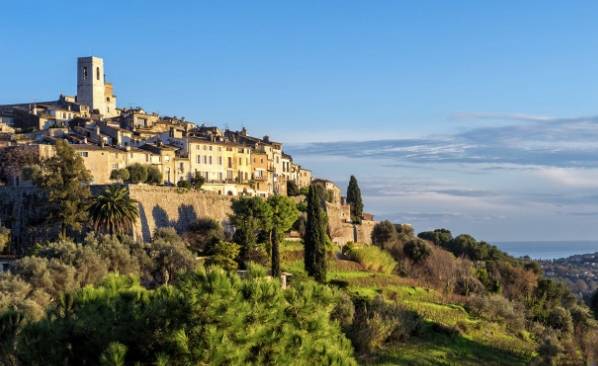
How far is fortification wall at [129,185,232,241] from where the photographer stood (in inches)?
1984

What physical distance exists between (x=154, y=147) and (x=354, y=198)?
986 inches

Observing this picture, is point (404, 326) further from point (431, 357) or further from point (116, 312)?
point (116, 312)

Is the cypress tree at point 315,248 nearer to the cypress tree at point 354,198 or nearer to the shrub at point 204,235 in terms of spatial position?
the shrub at point 204,235

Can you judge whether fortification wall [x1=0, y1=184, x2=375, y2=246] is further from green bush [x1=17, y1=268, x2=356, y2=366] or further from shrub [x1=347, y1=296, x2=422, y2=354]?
green bush [x1=17, y1=268, x2=356, y2=366]

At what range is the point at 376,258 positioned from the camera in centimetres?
5938

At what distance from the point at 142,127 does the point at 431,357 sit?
48.5m

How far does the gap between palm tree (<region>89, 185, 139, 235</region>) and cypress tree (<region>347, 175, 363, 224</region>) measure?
36.6 m

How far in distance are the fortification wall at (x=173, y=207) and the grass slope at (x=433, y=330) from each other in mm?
6191

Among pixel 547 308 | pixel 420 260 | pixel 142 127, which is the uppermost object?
pixel 142 127

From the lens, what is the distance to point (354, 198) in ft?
268

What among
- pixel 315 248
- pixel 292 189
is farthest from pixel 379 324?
pixel 292 189

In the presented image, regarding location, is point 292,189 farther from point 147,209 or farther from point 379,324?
point 379,324

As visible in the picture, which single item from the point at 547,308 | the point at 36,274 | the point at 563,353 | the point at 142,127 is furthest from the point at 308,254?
the point at 142,127

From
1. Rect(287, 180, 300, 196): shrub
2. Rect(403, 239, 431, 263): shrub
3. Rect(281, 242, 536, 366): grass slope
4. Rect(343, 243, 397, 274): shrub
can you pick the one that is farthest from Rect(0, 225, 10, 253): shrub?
Rect(287, 180, 300, 196): shrub
